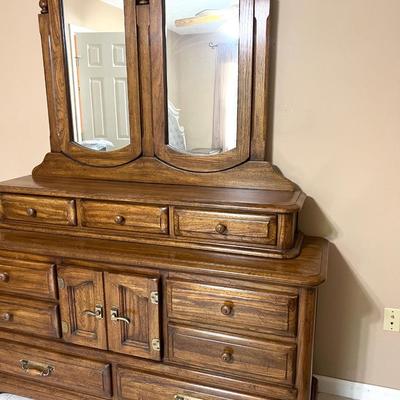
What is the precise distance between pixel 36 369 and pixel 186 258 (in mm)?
870

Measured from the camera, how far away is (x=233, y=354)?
1.40 metres

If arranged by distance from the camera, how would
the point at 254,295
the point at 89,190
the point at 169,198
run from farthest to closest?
the point at 89,190
the point at 169,198
the point at 254,295

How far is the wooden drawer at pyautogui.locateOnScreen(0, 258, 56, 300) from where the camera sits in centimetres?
156

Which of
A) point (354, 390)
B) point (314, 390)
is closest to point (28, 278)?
point (314, 390)

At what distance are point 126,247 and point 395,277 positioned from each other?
1114 millimetres

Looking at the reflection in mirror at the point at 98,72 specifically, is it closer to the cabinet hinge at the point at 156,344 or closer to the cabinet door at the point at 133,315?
the cabinet door at the point at 133,315

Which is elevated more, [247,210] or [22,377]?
[247,210]

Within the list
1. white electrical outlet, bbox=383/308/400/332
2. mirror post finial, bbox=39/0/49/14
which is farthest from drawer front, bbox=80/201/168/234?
white electrical outlet, bbox=383/308/400/332

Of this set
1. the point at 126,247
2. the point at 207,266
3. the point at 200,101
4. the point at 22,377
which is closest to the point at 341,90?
the point at 200,101

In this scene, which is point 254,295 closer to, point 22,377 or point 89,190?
point 89,190

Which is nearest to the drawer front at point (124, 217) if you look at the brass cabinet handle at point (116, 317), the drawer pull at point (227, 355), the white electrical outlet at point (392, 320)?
the brass cabinet handle at point (116, 317)

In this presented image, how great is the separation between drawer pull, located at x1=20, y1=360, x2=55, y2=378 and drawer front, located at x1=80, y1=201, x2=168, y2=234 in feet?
2.08

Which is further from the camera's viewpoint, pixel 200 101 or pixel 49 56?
pixel 49 56

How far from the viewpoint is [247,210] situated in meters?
1.38
